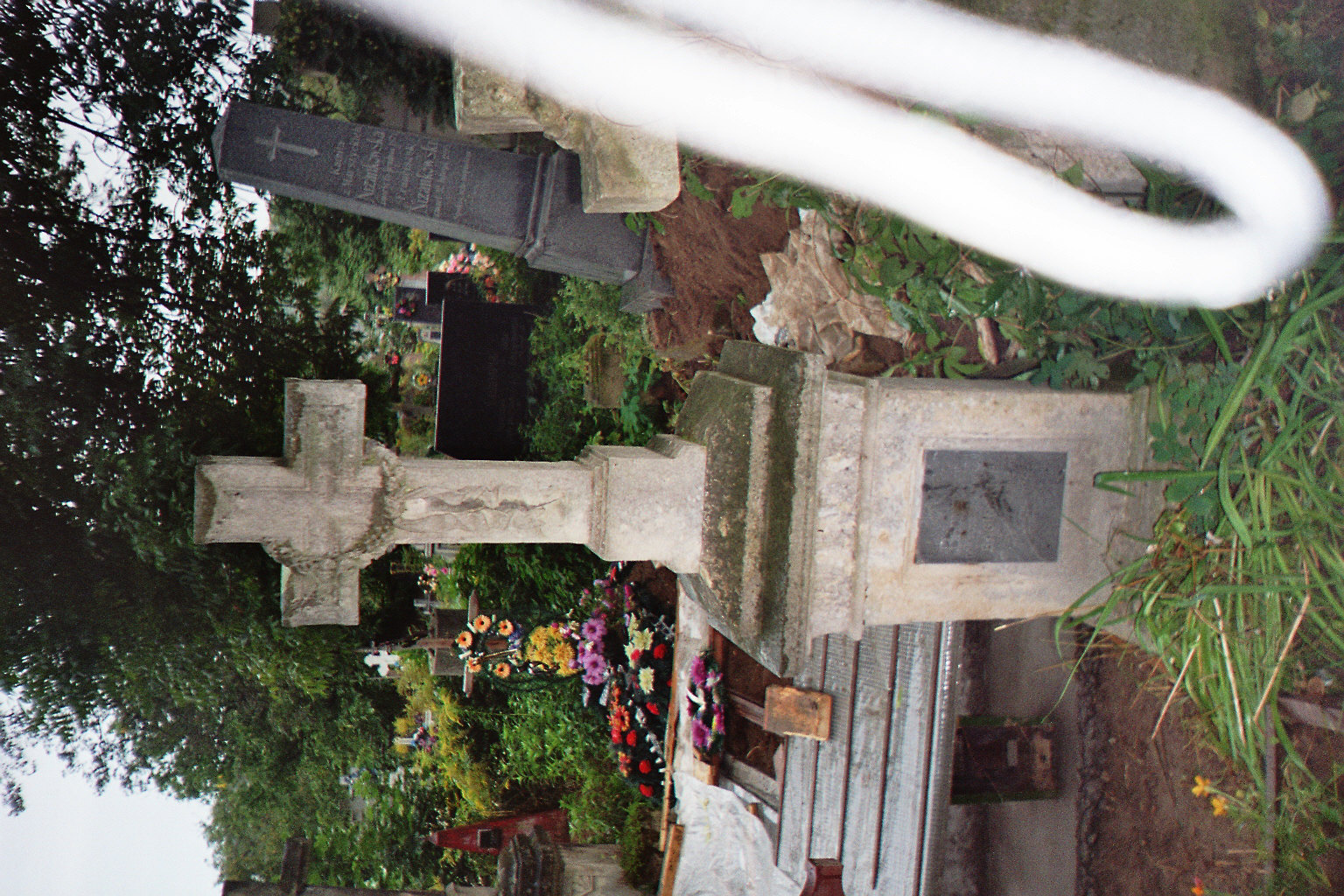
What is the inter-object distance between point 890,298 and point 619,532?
1069 millimetres

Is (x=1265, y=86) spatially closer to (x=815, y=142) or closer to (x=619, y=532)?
(x=815, y=142)

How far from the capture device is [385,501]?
7.32 ft

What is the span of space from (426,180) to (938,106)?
220 cm

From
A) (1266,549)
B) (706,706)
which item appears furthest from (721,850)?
(1266,549)

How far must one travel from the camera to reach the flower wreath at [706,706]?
12.8 feet

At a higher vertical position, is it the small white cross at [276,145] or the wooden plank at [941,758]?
the small white cross at [276,145]

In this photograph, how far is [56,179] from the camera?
11.6 ft

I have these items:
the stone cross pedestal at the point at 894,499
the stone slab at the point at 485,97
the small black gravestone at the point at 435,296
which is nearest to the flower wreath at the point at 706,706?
A: the stone cross pedestal at the point at 894,499

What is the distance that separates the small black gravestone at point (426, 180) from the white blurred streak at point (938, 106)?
0.96 metres

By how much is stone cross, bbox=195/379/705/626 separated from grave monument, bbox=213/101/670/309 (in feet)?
5.62

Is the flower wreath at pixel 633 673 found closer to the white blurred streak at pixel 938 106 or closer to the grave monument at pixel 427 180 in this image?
the grave monument at pixel 427 180

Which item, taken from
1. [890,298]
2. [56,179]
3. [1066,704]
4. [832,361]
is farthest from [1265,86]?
[56,179]

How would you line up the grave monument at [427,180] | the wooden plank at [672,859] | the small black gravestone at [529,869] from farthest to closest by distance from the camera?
1. the wooden plank at [672,859]
2. the small black gravestone at [529,869]
3. the grave monument at [427,180]

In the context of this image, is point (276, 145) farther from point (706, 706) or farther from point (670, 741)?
point (670, 741)
